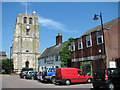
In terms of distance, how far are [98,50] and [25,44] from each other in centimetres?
5033

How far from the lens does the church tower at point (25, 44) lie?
66562 mm

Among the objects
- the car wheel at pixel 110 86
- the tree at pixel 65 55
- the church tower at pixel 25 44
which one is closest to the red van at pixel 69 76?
the car wheel at pixel 110 86

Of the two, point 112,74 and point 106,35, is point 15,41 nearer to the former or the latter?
point 106,35

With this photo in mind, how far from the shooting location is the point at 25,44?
225 feet

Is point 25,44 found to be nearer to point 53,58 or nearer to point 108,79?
point 53,58

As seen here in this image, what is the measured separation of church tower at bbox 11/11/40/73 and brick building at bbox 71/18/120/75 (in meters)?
44.5

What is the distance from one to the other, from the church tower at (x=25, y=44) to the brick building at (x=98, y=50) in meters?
44.5

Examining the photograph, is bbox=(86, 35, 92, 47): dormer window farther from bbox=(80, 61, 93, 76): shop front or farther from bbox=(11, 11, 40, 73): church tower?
bbox=(11, 11, 40, 73): church tower

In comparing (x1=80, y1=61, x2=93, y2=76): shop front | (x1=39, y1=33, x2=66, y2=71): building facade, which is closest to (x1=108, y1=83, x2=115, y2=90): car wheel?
(x1=80, y1=61, x2=93, y2=76): shop front

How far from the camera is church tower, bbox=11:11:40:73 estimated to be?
6656 centimetres

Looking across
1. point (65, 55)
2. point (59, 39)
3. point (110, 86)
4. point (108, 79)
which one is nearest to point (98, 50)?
point (108, 79)

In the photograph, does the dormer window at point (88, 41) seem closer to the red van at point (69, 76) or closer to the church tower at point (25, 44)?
the red van at point (69, 76)

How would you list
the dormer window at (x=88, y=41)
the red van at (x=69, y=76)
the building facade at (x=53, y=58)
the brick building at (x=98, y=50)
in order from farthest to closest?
the building facade at (x=53, y=58), the dormer window at (x=88, y=41), the brick building at (x=98, y=50), the red van at (x=69, y=76)

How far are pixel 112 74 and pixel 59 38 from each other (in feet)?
120
